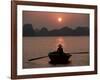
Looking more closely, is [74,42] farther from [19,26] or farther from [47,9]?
[19,26]

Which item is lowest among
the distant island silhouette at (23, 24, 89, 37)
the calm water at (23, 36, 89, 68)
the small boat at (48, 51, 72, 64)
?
the small boat at (48, 51, 72, 64)

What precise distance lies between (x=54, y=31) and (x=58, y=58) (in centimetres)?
32

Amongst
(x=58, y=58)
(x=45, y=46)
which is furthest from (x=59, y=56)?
(x=45, y=46)

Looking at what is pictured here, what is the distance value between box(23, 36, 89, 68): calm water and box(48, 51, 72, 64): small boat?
49mm

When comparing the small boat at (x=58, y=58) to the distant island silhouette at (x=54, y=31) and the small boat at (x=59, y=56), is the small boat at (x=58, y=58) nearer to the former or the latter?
the small boat at (x=59, y=56)

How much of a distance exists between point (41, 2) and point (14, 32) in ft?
1.50

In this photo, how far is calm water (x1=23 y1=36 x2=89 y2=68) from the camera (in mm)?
2221

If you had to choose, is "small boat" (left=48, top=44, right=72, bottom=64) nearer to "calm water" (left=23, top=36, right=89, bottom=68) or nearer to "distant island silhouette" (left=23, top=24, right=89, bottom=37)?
"calm water" (left=23, top=36, right=89, bottom=68)

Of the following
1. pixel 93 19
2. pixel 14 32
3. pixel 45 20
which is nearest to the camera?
pixel 14 32

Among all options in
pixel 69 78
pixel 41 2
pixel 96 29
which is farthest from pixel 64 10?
pixel 69 78

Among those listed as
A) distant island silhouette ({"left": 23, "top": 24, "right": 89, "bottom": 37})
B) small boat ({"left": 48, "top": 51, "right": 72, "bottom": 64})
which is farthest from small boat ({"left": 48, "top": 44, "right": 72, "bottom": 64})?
distant island silhouette ({"left": 23, "top": 24, "right": 89, "bottom": 37})

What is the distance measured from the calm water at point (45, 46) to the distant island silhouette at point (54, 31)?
5 centimetres

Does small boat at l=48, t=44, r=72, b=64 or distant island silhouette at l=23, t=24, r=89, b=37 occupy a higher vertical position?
distant island silhouette at l=23, t=24, r=89, b=37

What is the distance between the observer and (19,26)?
2.19 metres
